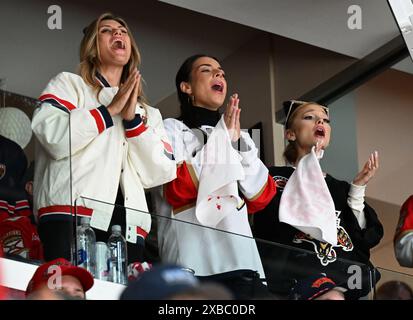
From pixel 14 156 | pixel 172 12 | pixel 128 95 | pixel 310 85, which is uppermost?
pixel 172 12

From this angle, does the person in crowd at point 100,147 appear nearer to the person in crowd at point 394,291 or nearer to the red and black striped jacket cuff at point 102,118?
the red and black striped jacket cuff at point 102,118

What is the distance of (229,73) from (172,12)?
1.38 ft

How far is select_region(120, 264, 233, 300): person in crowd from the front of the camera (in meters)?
2.31

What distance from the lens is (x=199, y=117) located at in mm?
4500

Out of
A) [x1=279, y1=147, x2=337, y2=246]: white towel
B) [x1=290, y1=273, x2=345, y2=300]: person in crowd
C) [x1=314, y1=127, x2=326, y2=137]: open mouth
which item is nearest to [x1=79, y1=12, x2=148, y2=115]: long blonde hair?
[x1=279, y1=147, x2=337, y2=246]: white towel

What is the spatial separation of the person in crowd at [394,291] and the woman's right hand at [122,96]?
1.00 m

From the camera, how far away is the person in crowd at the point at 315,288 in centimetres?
349

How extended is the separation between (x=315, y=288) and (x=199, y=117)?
109 cm

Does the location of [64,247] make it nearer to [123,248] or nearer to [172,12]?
[123,248]

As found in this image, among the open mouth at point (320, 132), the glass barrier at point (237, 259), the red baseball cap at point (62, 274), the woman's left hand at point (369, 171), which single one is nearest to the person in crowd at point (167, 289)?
the red baseball cap at point (62, 274)

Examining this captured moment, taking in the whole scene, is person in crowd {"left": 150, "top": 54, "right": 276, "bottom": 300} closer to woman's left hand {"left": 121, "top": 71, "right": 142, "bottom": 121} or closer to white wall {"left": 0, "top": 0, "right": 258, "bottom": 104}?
woman's left hand {"left": 121, "top": 71, "right": 142, "bottom": 121}
